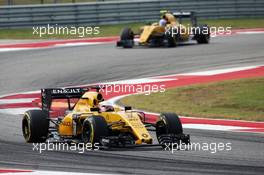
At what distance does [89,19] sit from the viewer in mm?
36156

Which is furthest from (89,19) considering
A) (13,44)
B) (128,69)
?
(128,69)

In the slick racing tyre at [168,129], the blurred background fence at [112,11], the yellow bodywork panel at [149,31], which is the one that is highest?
the blurred background fence at [112,11]

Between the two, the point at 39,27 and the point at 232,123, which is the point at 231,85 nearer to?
the point at 232,123

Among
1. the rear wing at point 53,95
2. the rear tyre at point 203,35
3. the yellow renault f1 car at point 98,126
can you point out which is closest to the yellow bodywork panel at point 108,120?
the yellow renault f1 car at point 98,126

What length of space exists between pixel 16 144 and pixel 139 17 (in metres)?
22.8

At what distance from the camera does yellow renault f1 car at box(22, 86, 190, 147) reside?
14156mm

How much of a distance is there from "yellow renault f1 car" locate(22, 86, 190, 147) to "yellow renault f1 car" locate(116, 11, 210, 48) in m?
15.6

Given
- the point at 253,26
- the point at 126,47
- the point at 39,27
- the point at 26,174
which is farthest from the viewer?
the point at 253,26

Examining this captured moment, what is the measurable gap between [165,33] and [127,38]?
4.32 ft

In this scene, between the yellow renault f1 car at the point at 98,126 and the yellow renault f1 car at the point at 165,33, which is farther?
the yellow renault f1 car at the point at 165,33

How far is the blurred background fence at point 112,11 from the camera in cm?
3534

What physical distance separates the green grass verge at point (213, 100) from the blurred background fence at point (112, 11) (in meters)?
13.9

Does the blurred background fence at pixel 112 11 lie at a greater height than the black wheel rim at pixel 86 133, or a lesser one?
greater

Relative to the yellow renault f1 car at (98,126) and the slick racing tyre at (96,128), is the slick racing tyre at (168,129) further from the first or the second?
the slick racing tyre at (96,128)
